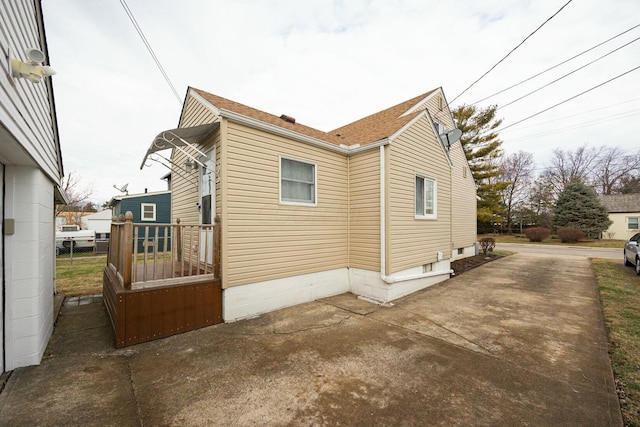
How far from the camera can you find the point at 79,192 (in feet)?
79.7

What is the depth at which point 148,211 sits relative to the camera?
57.9ft

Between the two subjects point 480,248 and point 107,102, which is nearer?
point 107,102

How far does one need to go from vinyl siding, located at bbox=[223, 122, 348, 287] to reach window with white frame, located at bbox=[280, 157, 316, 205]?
14 centimetres

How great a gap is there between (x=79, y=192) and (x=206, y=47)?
1029 inches

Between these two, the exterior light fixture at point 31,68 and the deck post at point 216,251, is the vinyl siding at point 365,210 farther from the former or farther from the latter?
the exterior light fixture at point 31,68

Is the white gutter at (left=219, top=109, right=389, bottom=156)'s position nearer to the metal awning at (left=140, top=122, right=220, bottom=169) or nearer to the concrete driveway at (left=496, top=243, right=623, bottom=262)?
the metal awning at (left=140, top=122, right=220, bottom=169)

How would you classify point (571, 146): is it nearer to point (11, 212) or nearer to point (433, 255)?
point (433, 255)

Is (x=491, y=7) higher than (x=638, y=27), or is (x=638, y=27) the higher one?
(x=491, y=7)

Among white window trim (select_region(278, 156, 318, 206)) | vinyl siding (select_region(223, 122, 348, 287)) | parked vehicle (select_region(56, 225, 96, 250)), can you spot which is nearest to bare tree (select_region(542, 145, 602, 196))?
vinyl siding (select_region(223, 122, 348, 287))

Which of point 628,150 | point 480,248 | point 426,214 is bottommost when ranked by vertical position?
point 480,248

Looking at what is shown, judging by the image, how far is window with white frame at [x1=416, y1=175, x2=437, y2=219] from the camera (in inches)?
285

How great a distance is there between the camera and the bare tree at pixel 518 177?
3011 cm

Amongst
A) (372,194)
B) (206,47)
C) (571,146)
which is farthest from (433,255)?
(571,146)

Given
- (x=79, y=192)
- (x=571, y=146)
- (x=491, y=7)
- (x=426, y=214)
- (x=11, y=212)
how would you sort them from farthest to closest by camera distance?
(x=571, y=146) → (x=79, y=192) → (x=426, y=214) → (x=491, y=7) → (x=11, y=212)
